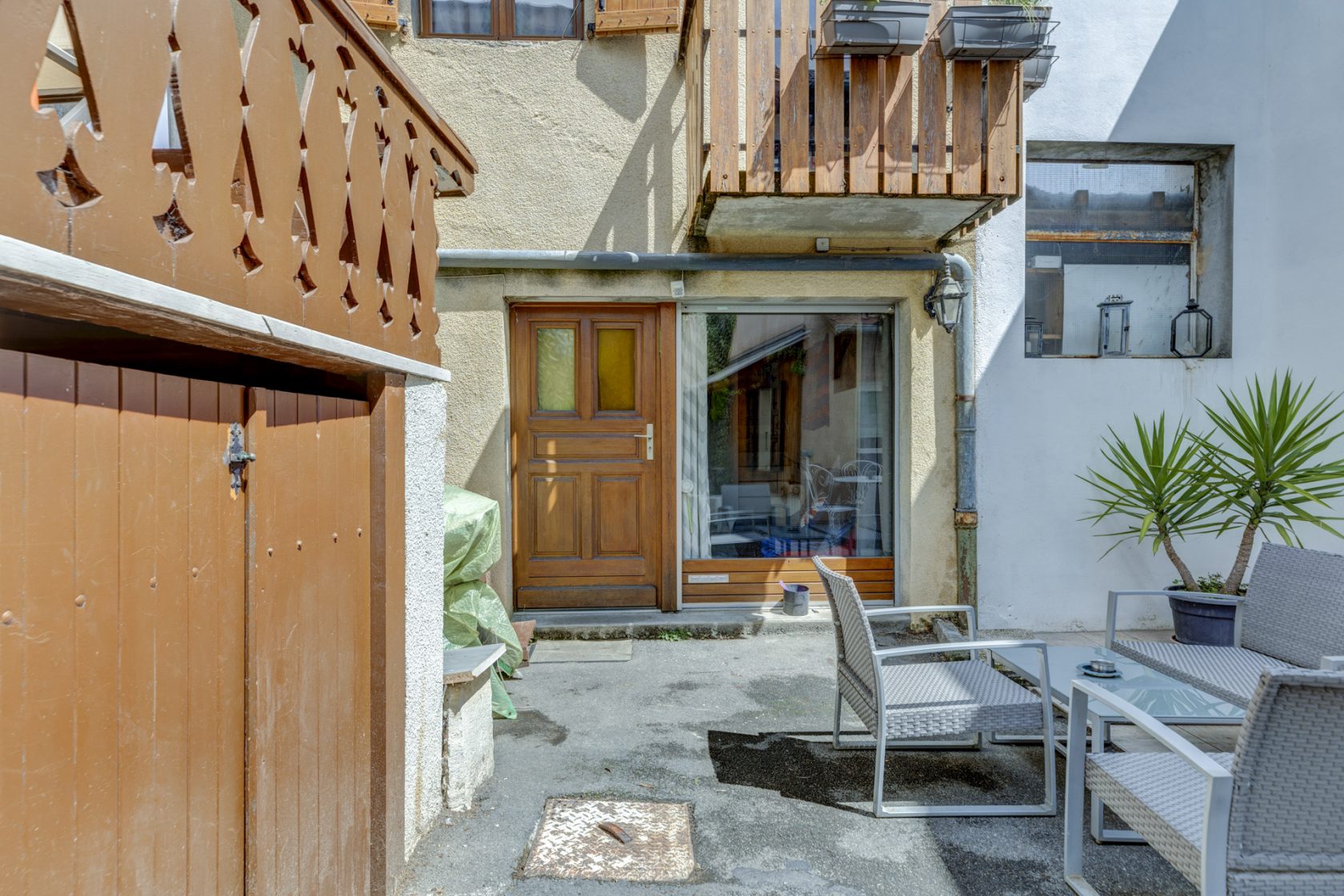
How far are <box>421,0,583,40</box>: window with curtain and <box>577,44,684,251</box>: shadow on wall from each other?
1.00 feet

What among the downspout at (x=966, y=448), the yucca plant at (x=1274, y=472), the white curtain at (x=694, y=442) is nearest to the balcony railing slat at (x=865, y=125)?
the downspout at (x=966, y=448)

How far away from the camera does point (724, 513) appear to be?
5383 millimetres

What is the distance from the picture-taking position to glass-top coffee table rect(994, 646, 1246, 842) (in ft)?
8.27

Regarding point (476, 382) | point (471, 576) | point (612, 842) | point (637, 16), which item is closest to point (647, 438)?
point (476, 382)

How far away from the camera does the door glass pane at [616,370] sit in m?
5.28

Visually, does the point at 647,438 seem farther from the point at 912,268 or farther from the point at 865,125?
the point at 865,125

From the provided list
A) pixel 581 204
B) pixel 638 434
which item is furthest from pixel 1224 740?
pixel 581 204

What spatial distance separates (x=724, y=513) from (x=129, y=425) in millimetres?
4376

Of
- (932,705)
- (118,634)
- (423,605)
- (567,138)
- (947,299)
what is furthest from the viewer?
(567,138)

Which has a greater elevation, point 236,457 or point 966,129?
point 966,129

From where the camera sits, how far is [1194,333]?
523cm

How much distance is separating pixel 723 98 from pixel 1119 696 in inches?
131

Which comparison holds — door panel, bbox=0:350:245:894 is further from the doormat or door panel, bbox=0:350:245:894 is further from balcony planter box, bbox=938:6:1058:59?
balcony planter box, bbox=938:6:1058:59

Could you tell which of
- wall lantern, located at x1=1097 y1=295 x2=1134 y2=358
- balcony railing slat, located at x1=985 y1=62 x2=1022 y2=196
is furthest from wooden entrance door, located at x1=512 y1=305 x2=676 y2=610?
wall lantern, located at x1=1097 y1=295 x2=1134 y2=358
